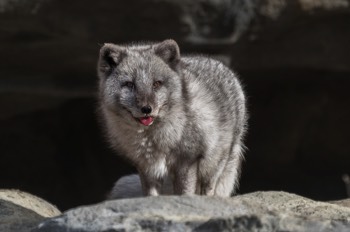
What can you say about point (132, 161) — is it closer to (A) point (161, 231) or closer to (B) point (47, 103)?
(A) point (161, 231)

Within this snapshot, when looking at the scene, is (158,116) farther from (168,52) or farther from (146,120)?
(168,52)

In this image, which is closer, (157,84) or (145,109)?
(145,109)

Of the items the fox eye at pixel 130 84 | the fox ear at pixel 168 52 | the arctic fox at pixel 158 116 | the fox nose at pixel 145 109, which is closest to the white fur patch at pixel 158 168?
the arctic fox at pixel 158 116

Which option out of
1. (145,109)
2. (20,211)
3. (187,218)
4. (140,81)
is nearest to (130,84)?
(140,81)

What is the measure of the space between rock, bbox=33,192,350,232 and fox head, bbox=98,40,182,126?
1258 millimetres

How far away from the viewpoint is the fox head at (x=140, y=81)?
6.52 meters

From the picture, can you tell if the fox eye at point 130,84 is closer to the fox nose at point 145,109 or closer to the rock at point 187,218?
the fox nose at point 145,109

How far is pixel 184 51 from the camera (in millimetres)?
10734

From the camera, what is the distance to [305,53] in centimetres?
1106

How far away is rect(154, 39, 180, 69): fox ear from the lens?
6.89 meters

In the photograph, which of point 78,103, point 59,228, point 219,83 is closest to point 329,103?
point 78,103

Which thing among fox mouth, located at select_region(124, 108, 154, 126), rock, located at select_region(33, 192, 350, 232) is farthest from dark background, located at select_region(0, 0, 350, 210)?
rock, located at select_region(33, 192, 350, 232)

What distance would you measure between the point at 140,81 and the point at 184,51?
4187 mm

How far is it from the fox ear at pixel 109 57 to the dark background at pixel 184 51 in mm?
2700
